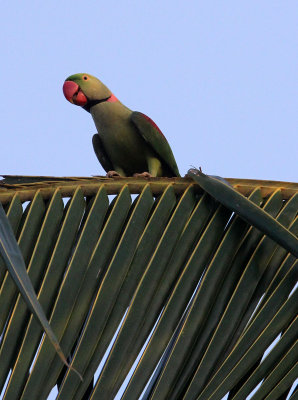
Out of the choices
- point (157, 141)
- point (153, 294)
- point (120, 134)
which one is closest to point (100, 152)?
point (120, 134)

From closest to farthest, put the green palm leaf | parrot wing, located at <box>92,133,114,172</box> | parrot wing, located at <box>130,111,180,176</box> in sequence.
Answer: the green palm leaf < parrot wing, located at <box>130,111,180,176</box> < parrot wing, located at <box>92,133,114,172</box>

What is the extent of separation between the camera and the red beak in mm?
3965

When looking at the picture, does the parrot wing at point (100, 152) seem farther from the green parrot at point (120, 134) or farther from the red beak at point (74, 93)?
the red beak at point (74, 93)

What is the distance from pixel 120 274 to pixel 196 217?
30 cm

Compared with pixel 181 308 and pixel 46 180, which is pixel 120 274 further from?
pixel 46 180

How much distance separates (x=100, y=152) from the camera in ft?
13.5

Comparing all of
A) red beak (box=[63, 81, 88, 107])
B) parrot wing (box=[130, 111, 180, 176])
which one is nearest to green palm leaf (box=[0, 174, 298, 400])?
parrot wing (box=[130, 111, 180, 176])

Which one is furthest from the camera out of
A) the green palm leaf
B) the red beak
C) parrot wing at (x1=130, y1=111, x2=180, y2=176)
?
the red beak

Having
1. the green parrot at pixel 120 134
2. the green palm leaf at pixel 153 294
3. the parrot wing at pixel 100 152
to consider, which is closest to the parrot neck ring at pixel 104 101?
the green parrot at pixel 120 134

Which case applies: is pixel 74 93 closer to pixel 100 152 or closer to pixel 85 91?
pixel 85 91

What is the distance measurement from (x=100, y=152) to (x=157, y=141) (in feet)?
1.54

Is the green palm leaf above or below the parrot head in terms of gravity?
below

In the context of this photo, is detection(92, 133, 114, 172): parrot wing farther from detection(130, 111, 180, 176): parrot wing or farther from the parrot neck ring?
detection(130, 111, 180, 176): parrot wing

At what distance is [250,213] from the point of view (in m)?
1.93
